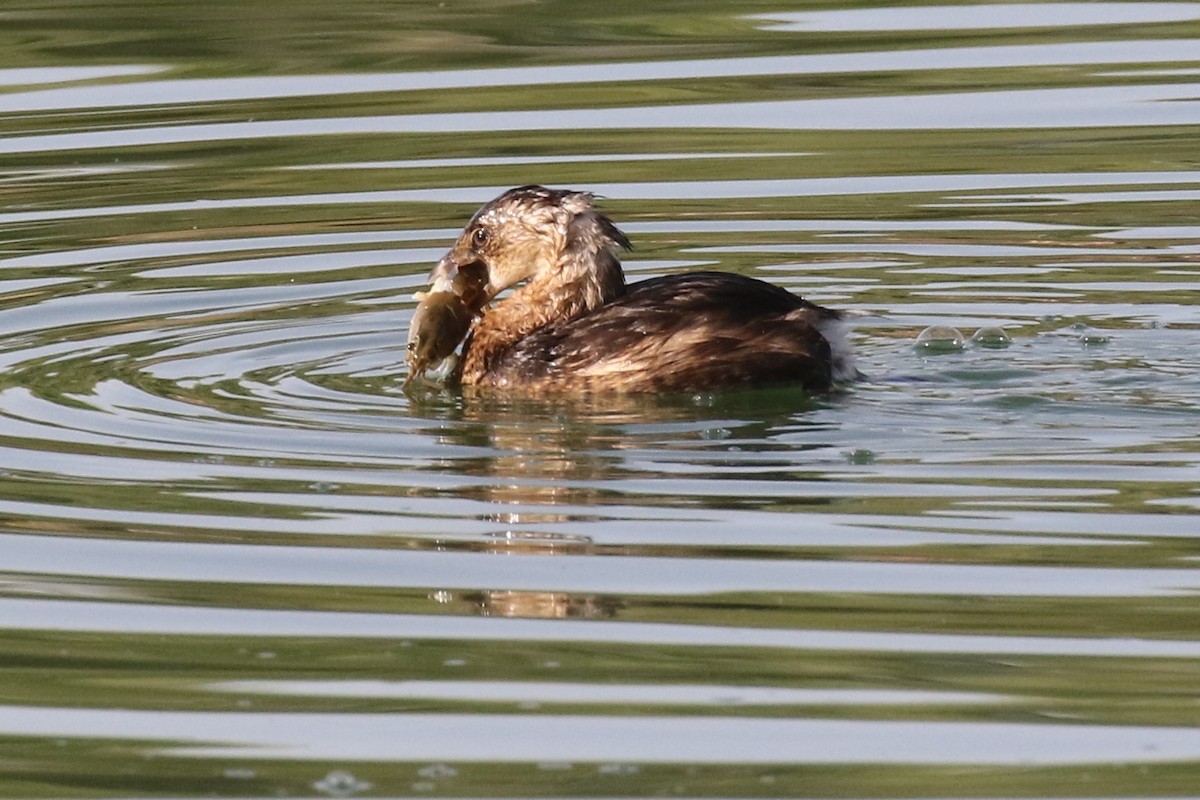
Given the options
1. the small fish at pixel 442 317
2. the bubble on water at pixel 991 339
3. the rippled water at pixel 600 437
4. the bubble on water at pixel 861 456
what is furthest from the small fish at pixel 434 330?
the bubble on water at pixel 861 456

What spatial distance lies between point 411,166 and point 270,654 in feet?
25.8

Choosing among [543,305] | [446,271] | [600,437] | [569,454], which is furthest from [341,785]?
[446,271]

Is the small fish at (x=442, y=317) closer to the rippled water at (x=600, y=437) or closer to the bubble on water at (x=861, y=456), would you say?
the rippled water at (x=600, y=437)

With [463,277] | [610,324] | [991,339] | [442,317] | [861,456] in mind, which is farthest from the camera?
[463,277]

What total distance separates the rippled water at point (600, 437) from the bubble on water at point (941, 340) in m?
0.02

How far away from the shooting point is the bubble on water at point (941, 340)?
31.4 feet

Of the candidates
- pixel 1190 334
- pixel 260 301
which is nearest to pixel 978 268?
pixel 1190 334

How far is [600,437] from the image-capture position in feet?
27.4

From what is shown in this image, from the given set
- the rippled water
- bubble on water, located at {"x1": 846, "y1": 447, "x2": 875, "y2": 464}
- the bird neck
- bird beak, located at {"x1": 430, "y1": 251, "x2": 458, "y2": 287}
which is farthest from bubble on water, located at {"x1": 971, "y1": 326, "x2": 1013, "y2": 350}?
bird beak, located at {"x1": 430, "y1": 251, "x2": 458, "y2": 287}

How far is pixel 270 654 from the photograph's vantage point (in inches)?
243

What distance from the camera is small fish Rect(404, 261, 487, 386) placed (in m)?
9.55

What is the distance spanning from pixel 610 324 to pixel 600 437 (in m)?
0.83

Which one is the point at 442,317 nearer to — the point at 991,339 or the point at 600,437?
the point at 600,437

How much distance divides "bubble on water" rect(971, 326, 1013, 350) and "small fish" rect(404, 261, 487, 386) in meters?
1.98
